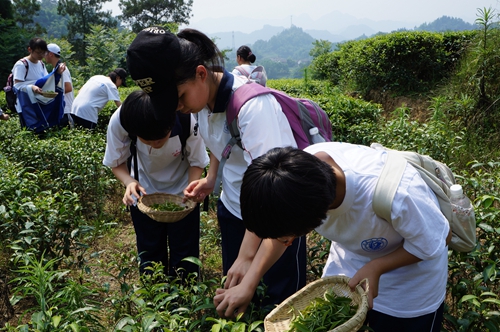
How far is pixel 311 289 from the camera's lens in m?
1.65

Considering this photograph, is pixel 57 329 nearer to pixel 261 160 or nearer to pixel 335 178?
pixel 261 160

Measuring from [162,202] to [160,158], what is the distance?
0.99 feet

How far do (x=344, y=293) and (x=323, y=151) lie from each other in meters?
0.53

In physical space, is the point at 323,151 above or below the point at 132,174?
above

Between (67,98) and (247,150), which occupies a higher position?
(247,150)

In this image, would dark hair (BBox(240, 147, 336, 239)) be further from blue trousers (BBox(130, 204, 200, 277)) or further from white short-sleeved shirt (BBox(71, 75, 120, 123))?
white short-sleeved shirt (BBox(71, 75, 120, 123))

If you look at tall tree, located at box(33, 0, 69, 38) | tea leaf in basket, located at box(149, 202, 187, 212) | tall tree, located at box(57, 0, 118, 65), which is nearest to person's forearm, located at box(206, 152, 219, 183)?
tea leaf in basket, located at box(149, 202, 187, 212)

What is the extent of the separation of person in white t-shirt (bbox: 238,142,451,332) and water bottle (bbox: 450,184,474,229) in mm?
127

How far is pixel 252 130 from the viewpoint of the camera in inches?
67.6

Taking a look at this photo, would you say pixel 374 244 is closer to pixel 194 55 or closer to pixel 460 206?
pixel 460 206

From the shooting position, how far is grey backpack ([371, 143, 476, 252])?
1381 mm

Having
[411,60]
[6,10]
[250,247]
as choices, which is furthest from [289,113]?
[6,10]

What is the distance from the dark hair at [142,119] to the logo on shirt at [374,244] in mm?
1158

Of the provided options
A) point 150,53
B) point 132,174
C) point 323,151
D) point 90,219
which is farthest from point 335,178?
point 90,219
